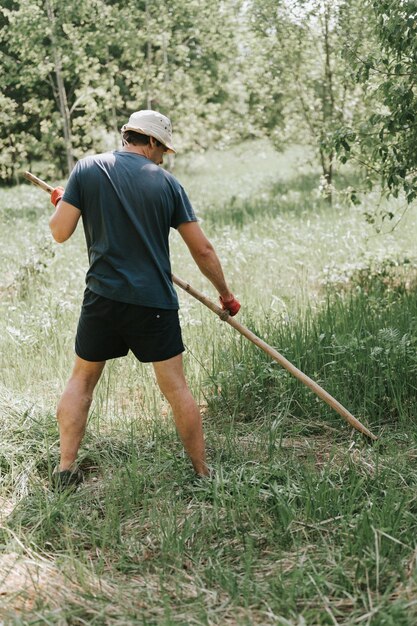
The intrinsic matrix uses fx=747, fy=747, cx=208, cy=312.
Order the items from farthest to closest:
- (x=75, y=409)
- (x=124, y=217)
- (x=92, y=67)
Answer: (x=92, y=67), (x=75, y=409), (x=124, y=217)

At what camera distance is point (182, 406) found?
374cm

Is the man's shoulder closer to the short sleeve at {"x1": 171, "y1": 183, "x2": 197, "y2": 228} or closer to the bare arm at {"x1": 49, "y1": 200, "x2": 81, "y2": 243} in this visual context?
the bare arm at {"x1": 49, "y1": 200, "x2": 81, "y2": 243}

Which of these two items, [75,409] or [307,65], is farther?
[307,65]

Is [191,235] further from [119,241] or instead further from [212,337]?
[212,337]

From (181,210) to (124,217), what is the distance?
0.29 metres

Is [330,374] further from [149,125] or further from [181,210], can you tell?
[149,125]

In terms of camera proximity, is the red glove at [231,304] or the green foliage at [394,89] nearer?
the red glove at [231,304]

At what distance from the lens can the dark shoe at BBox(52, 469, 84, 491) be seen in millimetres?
3740

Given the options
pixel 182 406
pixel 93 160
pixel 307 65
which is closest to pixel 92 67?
pixel 307 65

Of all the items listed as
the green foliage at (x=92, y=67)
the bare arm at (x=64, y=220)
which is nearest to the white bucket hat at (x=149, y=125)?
the bare arm at (x=64, y=220)

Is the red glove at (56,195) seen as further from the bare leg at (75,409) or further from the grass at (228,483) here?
the grass at (228,483)

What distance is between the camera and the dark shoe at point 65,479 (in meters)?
3.74

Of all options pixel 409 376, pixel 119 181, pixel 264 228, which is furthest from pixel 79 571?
pixel 264 228

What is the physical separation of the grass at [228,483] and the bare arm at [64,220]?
1155mm
